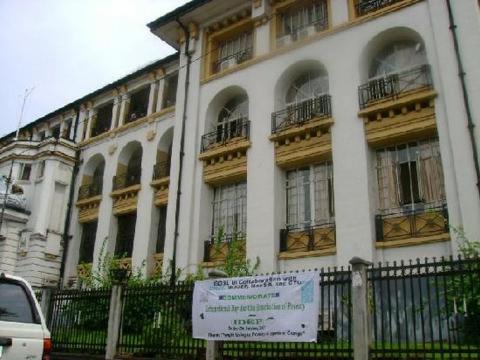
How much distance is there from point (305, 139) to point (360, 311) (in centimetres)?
880

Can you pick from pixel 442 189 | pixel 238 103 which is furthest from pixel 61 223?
pixel 442 189

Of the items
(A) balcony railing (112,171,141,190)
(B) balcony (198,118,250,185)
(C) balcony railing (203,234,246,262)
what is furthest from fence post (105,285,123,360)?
(A) balcony railing (112,171,141,190)

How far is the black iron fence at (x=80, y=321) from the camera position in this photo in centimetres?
1346

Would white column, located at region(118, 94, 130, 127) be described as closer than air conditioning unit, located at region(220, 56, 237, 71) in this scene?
No

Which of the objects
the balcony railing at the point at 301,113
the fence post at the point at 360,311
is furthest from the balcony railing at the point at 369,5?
the fence post at the point at 360,311

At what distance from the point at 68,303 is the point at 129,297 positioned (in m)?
2.53

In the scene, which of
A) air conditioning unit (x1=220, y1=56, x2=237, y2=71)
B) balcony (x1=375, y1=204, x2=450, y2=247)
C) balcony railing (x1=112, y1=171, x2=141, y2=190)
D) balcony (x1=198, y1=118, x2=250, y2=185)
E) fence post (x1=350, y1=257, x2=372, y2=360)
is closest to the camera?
fence post (x1=350, y1=257, x2=372, y2=360)

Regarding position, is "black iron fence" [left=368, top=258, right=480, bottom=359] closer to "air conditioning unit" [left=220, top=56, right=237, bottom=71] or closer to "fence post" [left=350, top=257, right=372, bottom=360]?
"fence post" [left=350, top=257, right=372, bottom=360]

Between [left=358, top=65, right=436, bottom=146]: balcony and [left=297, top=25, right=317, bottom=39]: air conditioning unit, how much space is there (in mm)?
3541

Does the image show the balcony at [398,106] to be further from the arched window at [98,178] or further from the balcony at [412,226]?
the arched window at [98,178]

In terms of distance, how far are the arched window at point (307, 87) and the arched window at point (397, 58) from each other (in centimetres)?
188

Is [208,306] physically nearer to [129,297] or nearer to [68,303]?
[129,297]

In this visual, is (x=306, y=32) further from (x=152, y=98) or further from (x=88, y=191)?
(x=88, y=191)

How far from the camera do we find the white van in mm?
6293
